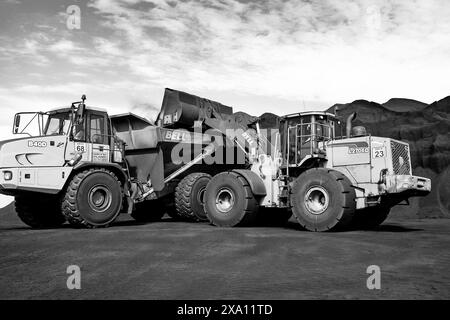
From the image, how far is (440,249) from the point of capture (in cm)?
721

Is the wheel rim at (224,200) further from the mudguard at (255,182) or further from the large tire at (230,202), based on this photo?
the mudguard at (255,182)

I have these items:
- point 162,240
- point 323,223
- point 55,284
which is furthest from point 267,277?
point 323,223

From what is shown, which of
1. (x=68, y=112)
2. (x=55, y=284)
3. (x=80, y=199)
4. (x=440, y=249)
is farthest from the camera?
(x=68, y=112)

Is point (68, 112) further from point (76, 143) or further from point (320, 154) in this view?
point (320, 154)

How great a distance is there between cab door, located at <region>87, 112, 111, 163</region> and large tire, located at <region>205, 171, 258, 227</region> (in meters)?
2.61

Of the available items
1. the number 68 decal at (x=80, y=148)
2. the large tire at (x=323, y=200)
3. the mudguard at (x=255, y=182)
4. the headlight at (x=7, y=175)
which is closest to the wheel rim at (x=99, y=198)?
the number 68 decal at (x=80, y=148)

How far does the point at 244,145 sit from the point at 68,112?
4372mm

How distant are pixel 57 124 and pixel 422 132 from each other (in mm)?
15082

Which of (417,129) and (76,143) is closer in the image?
(76,143)

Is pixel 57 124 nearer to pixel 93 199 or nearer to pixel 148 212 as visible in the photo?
pixel 93 199

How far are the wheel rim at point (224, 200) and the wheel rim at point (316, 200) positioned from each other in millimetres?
1988

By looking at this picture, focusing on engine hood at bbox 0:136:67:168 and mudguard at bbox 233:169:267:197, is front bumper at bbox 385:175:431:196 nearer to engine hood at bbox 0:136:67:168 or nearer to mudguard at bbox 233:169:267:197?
mudguard at bbox 233:169:267:197

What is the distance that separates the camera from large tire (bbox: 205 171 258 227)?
35.0ft

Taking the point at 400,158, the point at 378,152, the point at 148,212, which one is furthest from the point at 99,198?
the point at 400,158
